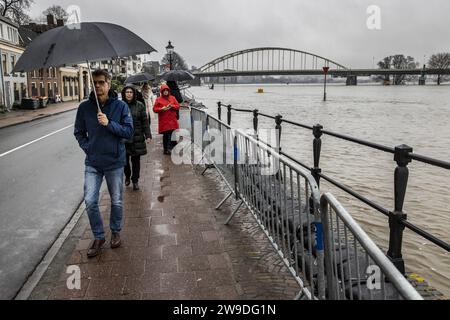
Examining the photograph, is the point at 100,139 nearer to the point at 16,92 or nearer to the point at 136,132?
the point at 136,132

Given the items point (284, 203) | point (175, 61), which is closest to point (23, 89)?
point (175, 61)

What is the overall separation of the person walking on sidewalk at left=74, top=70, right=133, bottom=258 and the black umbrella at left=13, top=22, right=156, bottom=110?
283 mm

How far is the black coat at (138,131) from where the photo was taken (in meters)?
7.09

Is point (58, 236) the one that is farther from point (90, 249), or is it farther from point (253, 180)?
point (253, 180)

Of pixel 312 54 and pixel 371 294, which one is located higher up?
pixel 312 54

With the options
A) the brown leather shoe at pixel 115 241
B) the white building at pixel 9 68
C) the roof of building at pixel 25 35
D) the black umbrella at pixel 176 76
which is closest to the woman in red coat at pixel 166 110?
the black umbrella at pixel 176 76

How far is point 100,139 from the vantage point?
14.5 feet

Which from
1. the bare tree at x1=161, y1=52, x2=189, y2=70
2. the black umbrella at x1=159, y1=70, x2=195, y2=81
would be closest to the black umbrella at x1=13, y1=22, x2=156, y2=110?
the black umbrella at x1=159, y1=70, x2=195, y2=81

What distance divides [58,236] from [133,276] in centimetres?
191

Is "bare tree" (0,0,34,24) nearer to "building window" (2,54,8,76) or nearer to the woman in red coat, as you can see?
"building window" (2,54,8,76)

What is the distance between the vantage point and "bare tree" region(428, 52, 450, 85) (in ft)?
453

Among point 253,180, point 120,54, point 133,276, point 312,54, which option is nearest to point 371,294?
point 133,276

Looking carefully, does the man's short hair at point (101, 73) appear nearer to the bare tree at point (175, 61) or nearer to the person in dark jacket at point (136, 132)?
the person in dark jacket at point (136, 132)

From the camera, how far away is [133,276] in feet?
13.1
